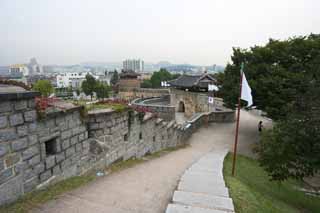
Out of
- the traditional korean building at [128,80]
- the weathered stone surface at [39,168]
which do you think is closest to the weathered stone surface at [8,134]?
the weathered stone surface at [39,168]

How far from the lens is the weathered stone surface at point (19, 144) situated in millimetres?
3047

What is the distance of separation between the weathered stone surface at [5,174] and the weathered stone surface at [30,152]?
0.27 meters

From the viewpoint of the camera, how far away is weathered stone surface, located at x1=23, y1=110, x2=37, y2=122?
3.22 meters

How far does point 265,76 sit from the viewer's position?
37.8ft

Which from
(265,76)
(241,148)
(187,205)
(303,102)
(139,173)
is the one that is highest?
(265,76)

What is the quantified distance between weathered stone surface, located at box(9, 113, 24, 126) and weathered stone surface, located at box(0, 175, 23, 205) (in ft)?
2.69

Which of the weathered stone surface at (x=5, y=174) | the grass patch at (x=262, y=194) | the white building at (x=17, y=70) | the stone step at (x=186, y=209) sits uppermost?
the white building at (x=17, y=70)

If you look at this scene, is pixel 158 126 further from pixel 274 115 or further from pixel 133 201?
pixel 274 115

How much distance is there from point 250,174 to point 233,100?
577 cm

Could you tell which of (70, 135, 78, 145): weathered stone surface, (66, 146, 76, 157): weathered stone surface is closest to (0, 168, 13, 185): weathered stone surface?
(66, 146, 76, 157): weathered stone surface

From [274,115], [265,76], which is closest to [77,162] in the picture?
[274,115]

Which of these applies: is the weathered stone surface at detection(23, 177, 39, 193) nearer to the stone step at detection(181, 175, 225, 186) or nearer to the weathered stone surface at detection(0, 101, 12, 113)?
the weathered stone surface at detection(0, 101, 12, 113)

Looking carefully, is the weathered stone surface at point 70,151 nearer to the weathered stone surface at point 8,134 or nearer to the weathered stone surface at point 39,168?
the weathered stone surface at point 39,168

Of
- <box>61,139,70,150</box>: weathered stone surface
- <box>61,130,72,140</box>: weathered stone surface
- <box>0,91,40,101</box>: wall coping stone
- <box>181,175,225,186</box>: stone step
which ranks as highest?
<box>0,91,40,101</box>: wall coping stone
